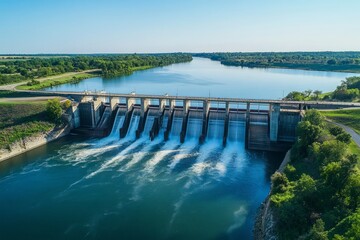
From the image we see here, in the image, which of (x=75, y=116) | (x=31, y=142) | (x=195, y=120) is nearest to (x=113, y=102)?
(x=75, y=116)

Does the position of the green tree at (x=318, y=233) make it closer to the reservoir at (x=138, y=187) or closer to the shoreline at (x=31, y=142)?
the reservoir at (x=138, y=187)

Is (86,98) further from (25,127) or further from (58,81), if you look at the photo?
(58,81)

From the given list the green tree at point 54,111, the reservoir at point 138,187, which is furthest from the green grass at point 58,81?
the reservoir at point 138,187

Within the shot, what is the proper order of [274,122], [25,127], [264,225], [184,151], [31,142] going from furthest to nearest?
[25,127], [31,142], [274,122], [184,151], [264,225]

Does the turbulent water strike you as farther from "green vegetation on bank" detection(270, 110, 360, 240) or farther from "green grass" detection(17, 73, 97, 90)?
"green grass" detection(17, 73, 97, 90)

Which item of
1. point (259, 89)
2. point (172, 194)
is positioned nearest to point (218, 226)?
point (172, 194)
